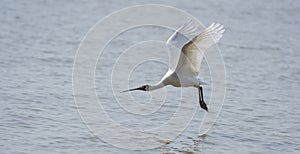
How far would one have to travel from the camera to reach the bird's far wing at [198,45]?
927 cm

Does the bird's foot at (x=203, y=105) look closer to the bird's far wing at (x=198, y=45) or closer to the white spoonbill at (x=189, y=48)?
the white spoonbill at (x=189, y=48)

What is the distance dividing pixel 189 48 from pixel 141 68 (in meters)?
4.19

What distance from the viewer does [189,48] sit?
944 cm

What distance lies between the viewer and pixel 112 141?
9.09 meters

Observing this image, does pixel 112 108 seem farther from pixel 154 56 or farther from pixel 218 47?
pixel 218 47

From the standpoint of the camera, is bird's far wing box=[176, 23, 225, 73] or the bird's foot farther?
the bird's foot

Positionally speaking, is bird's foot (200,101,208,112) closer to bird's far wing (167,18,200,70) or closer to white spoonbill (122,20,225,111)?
white spoonbill (122,20,225,111)

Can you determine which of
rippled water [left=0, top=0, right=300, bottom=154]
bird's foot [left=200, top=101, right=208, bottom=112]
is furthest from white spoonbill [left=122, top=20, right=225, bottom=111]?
rippled water [left=0, top=0, right=300, bottom=154]

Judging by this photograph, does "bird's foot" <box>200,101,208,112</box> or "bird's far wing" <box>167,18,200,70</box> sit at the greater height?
"bird's far wing" <box>167,18,200,70</box>

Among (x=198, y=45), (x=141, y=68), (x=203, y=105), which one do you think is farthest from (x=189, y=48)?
(x=141, y=68)

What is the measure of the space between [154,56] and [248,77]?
2171 mm

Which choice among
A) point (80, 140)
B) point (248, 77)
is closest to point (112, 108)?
point (80, 140)

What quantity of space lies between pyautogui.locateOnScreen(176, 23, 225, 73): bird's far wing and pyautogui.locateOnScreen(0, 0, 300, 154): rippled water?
0.93m

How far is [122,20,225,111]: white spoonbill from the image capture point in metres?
9.28
